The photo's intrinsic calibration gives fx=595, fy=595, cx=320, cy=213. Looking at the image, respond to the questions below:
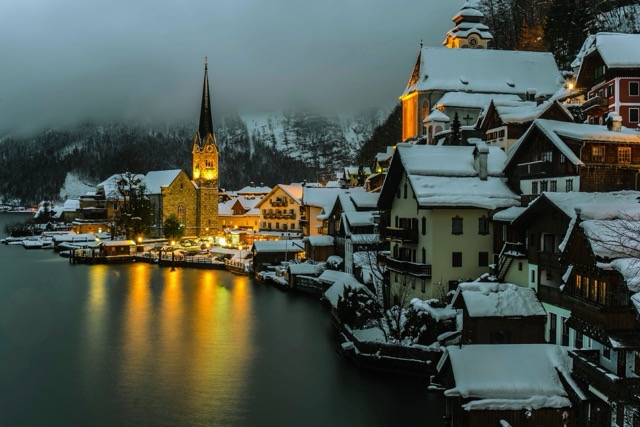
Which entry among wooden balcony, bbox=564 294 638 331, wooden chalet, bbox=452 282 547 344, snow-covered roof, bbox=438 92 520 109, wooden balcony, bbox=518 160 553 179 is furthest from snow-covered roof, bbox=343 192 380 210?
wooden balcony, bbox=564 294 638 331

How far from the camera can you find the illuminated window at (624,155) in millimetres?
23375

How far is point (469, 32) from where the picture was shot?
214ft

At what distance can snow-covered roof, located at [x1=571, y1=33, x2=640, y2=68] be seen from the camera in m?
34.3

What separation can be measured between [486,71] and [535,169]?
3304 centimetres

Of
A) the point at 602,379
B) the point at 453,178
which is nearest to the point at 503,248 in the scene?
the point at 453,178

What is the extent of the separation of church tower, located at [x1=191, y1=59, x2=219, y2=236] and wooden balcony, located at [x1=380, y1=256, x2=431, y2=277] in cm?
6333

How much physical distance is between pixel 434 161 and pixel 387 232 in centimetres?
451

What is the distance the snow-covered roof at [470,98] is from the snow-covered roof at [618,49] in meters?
16.1

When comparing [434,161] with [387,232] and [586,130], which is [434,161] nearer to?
[387,232]

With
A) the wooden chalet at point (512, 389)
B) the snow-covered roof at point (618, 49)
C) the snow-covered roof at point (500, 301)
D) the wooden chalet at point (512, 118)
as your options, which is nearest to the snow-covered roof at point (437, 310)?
the snow-covered roof at point (500, 301)

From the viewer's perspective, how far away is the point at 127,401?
21.8 meters

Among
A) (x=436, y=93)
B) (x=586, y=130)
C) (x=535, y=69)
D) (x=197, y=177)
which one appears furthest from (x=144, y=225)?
(x=586, y=130)

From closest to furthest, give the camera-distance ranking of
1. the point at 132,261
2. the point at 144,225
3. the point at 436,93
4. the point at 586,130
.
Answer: the point at 586,130
the point at 436,93
the point at 132,261
the point at 144,225

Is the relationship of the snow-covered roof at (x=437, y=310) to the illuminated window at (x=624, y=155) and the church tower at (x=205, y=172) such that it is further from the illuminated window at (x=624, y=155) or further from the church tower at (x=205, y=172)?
the church tower at (x=205, y=172)
